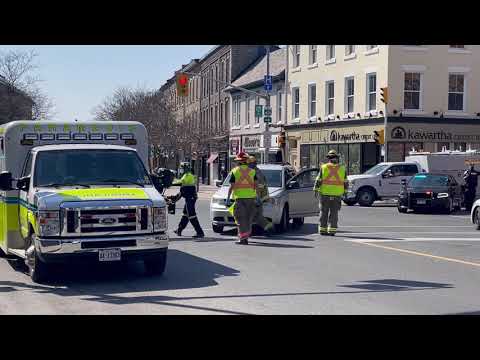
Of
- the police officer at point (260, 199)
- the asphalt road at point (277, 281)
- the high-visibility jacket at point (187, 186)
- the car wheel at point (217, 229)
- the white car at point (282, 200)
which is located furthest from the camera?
the car wheel at point (217, 229)

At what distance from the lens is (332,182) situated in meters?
18.1

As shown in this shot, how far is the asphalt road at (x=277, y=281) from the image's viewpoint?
9305 mm

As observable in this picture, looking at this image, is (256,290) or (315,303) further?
(256,290)

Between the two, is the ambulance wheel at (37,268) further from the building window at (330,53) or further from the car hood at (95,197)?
the building window at (330,53)

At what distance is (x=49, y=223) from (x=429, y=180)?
20.2 meters

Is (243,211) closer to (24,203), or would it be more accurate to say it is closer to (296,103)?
(24,203)

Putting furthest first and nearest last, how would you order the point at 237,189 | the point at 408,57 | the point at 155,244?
1. the point at 408,57
2. the point at 237,189
3. the point at 155,244

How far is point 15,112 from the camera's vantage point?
54.5 metres

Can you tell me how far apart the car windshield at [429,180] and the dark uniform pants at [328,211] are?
1092 cm

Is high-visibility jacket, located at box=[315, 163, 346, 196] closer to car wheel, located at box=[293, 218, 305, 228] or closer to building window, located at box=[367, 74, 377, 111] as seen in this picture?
car wheel, located at box=[293, 218, 305, 228]

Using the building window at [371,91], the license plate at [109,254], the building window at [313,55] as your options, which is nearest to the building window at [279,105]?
the building window at [313,55]
